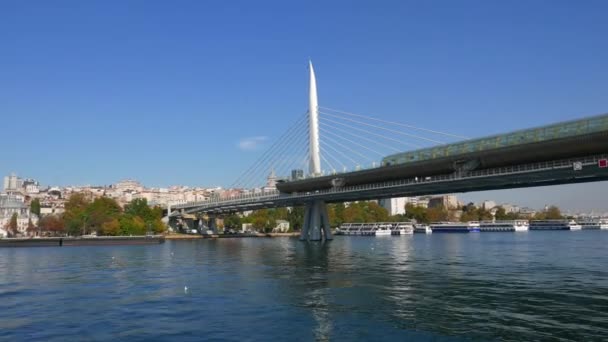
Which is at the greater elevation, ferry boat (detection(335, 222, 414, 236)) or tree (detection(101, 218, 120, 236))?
tree (detection(101, 218, 120, 236))

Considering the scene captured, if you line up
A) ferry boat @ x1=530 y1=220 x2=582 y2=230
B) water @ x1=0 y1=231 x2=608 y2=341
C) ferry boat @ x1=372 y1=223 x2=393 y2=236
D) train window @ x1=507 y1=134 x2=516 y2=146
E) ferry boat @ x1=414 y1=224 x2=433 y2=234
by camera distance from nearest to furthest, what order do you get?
water @ x1=0 y1=231 x2=608 y2=341, train window @ x1=507 y1=134 x2=516 y2=146, ferry boat @ x1=372 y1=223 x2=393 y2=236, ferry boat @ x1=414 y1=224 x2=433 y2=234, ferry boat @ x1=530 y1=220 x2=582 y2=230

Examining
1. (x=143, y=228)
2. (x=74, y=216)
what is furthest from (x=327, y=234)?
(x=74, y=216)

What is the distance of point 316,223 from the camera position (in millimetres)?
103812

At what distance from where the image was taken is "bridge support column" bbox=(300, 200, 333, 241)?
10344cm

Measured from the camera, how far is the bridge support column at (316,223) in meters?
103

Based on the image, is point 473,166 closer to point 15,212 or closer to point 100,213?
point 100,213

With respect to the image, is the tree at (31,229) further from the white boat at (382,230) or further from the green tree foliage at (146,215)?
the white boat at (382,230)

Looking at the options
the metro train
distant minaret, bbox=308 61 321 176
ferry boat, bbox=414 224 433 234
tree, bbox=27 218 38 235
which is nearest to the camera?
the metro train

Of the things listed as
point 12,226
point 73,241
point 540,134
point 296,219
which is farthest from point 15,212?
point 540,134

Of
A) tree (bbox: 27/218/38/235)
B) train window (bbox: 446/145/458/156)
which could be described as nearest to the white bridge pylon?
train window (bbox: 446/145/458/156)

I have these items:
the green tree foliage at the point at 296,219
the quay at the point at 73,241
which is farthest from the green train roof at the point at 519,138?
the green tree foliage at the point at 296,219

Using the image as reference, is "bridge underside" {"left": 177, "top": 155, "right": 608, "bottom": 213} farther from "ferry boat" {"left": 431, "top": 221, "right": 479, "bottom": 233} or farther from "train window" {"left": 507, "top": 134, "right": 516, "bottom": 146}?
"ferry boat" {"left": 431, "top": 221, "right": 479, "bottom": 233}

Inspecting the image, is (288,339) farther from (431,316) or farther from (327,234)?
(327,234)

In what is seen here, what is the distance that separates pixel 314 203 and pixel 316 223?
4078 millimetres
